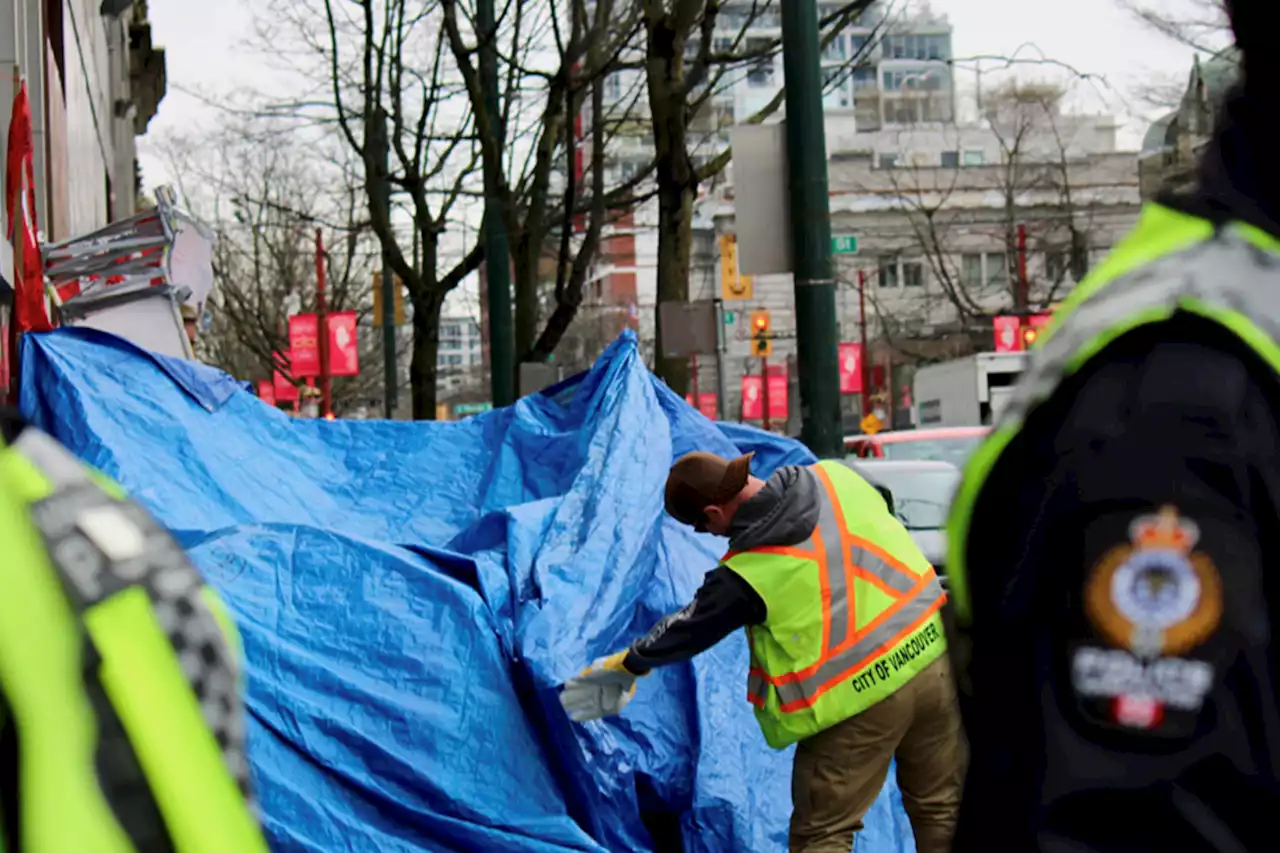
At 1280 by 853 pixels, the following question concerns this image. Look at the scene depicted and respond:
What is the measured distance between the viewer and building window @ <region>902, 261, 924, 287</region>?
72.0 m

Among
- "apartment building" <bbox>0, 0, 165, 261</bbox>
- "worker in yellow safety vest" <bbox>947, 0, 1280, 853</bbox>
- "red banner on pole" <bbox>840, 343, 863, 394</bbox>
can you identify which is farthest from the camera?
"red banner on pole" <bbox>840, 343, 863, 394</bbox>

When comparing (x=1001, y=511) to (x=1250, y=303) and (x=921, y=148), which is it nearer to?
(x=1250, y=303)

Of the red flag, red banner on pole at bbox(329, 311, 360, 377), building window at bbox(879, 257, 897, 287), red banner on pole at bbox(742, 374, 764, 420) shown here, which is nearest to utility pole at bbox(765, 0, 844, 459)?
the red flag

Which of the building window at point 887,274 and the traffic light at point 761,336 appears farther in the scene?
the building window at point 887,274

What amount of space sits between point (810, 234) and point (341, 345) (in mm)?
26015

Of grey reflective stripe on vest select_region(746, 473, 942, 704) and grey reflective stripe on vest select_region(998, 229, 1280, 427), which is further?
grey reflective stripe on vest select_region(746, 473, 942, 704)

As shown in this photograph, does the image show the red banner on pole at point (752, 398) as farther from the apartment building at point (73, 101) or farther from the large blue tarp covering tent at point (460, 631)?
the large blue tarp covering tent at point (460, 631)

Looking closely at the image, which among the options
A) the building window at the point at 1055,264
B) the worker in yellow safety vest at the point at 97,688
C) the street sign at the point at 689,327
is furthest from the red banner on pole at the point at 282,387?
the worker in yellow safety vest at the point at 97,688

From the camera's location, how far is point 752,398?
2571 inches

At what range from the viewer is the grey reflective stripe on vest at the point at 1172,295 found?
136 centimetres

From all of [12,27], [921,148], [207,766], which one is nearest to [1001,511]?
[207,766]

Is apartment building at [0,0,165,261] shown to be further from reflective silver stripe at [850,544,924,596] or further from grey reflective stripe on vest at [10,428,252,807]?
grey reflective stripe on vest at [10,428,252,807]

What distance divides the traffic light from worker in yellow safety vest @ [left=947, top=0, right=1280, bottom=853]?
1008 inches

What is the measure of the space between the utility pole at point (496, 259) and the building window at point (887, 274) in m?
49.3
